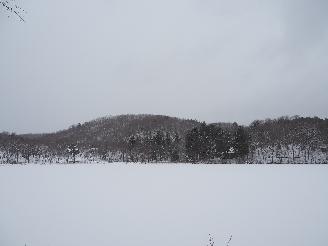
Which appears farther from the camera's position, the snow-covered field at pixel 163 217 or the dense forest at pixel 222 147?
the dense forest at pixel 222 147

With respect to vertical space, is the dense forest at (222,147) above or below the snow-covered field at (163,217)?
above

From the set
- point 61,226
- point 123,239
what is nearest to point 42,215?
point 61,226

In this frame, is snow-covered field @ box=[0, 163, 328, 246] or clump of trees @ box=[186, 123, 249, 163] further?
clump of trees @ box=[186, 123, 249, 163]

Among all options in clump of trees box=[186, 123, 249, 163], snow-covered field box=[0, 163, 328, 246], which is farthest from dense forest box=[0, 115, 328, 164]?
snow-covered field box=[0, 163, 328, 246]

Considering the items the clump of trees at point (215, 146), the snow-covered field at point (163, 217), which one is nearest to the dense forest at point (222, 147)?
the clump of trees at point (215, 146)

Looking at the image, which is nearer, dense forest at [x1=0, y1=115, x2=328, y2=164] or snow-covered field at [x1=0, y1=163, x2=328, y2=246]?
snow-covered field at [x1=0, y1=163, x2=328, y2=246]

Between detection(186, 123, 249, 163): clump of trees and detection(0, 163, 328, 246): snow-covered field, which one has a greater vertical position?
detection(186, 123, 249, 163): clump of trees

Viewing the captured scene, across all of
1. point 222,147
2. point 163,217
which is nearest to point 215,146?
Result: point 222,147

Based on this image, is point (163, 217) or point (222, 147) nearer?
point (163, 217)

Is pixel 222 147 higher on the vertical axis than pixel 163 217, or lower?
higher

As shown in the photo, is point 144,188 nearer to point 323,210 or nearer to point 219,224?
point 219,224

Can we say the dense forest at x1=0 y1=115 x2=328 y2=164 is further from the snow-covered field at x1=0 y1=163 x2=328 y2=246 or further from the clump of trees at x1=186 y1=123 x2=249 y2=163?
the snow-covered field at x1=0 y1=163 x2=328 y2=246

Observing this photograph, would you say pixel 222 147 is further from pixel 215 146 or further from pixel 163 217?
pixel 163 217

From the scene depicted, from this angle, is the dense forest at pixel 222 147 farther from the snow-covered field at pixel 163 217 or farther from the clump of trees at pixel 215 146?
the snow-covered field at pixel 163 217
